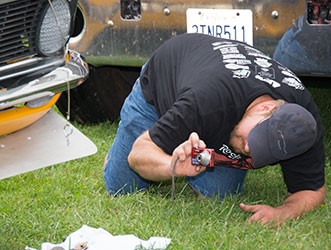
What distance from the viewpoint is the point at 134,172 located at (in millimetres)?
3262

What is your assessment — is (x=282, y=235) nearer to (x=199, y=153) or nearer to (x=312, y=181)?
(x=312, y=181)

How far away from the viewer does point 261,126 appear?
2484 millimetres

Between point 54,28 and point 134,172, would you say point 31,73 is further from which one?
point 134,172

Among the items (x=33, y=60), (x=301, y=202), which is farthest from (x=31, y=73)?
(x=301, y=202)

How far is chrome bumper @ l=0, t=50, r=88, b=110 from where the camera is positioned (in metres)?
2.51

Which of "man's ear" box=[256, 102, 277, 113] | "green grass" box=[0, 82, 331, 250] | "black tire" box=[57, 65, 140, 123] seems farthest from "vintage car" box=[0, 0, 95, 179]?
"black tire" box=[57, 65, 140, 123]

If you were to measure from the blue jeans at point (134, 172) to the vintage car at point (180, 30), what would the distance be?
0.46 meters

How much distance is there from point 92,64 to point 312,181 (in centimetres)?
Result: 163

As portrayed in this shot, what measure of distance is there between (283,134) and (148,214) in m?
0.76

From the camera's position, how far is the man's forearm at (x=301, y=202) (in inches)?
113

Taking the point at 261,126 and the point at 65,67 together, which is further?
the point at 65,67

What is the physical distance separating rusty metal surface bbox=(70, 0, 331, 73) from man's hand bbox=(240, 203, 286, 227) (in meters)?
0.81

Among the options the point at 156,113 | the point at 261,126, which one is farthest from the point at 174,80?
the point at 261,126

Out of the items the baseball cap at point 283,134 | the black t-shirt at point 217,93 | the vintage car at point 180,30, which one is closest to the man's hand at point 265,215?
the black t-shirt at point 217,93
